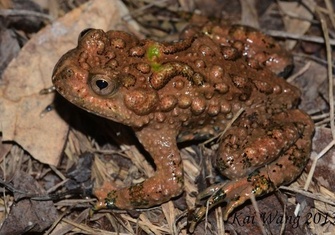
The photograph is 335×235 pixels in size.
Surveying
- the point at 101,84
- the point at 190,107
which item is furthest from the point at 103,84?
the point at 190,107

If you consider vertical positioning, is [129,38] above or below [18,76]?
above

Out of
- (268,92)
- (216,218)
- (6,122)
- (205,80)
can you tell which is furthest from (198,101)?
(6,122)

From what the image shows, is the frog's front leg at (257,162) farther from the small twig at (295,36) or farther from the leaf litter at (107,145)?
the small twig at (295,36)

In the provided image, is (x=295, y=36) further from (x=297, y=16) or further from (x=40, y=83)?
(x=40, y=83)

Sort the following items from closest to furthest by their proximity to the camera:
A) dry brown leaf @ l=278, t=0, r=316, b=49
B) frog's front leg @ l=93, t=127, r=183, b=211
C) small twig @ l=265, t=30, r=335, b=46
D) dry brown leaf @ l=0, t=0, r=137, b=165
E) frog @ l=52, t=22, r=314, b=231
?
frog @ l=52, t=22, r=314, b=231
frog's front leg @ l=93, t=127, r=183, b=211
dry brown leaf @ l=0, t=0, r=137, b=165
small twig @ l=265, t=30, r=335, b=46
dry brown leaf @ l=278, t=0, r=316, b=49

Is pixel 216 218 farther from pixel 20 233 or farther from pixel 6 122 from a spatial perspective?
pixel 6 122

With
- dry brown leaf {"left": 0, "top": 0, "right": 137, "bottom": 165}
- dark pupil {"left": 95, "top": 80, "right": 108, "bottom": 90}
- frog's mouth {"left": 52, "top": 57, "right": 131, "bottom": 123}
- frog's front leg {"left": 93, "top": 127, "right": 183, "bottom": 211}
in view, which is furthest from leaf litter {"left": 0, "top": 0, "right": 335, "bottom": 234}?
dark pupil {"left": 95, "top": 80, "right": 108, "bottom": 90}

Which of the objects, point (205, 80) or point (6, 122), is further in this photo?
point (6, 122)

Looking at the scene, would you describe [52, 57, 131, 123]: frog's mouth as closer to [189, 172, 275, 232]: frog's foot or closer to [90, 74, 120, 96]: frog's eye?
[90, 74, 120, 96]: frog's eye
